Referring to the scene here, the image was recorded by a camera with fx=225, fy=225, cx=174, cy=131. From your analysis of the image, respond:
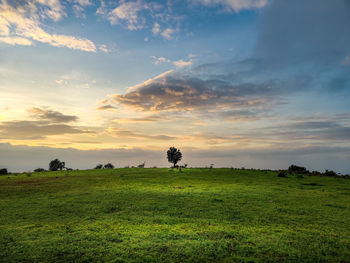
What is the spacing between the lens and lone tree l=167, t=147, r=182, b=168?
178 feet

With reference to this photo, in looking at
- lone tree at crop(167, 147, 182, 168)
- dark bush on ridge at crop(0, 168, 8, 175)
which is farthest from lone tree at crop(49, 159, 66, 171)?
lone tree at crop(167, 147, 182, 168)

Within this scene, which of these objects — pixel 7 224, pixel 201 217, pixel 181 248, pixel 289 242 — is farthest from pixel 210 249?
pixel 7 224

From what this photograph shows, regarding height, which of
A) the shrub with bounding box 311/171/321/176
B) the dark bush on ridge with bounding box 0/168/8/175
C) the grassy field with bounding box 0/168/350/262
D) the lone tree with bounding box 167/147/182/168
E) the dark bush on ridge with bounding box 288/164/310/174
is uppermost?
the lone tree with bounding box 167/147/182/168

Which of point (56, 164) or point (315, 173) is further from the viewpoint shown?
point (56, 164)

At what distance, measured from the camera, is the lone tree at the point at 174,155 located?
5412 centimetres

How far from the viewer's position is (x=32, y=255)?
687cm

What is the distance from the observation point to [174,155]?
5428 cm

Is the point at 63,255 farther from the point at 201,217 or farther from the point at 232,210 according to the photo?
the point at 232,210

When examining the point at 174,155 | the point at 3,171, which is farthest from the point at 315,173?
the point at 3,171

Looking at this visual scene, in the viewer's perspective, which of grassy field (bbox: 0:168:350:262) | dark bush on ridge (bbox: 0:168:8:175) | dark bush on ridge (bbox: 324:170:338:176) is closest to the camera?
grassy field (bbox: 0:168:350:262)

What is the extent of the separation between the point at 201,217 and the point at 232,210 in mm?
2226

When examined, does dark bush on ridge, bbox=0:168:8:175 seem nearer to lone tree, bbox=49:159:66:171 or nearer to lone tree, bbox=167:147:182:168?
lone tree, bbox=49:159:66:171

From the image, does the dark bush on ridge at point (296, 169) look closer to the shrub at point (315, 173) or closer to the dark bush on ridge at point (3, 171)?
the shrub at point (315, 173)

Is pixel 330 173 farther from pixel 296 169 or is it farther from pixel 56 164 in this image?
pixel 56 164
